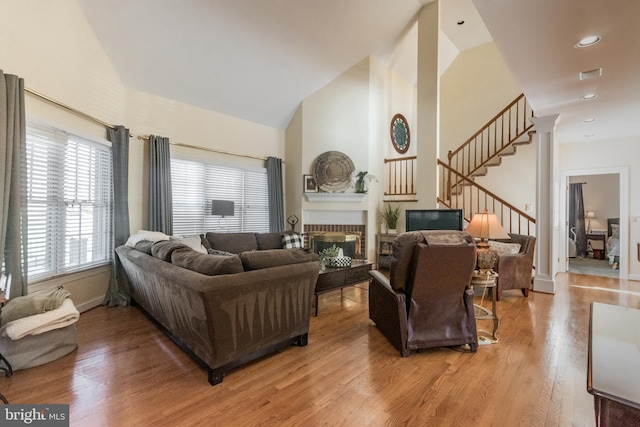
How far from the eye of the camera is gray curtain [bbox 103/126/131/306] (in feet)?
12.3

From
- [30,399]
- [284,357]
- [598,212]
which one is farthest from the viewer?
[598,212]

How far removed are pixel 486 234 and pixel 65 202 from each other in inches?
184

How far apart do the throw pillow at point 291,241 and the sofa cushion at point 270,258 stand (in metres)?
2.52

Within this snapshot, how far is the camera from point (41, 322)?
7.45 feet

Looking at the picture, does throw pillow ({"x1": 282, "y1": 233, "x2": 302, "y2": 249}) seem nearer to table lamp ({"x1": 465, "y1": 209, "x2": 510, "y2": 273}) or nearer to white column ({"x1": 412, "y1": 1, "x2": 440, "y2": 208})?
white column ({"x1": 412, "y1": 1, "x2": 440, "y2": 208})

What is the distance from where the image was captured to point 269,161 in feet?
18.8

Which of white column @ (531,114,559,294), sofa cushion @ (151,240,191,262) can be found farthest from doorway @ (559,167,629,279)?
sofa cushion @ (151,240,191,262)

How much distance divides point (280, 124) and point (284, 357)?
473 centimetres

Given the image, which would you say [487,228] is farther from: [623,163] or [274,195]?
[623,163]

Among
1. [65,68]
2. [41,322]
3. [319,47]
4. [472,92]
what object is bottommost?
[41,322]

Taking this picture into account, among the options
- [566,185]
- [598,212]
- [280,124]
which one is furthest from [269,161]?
[598,212]

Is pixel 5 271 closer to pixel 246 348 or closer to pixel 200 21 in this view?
pixel 246 348

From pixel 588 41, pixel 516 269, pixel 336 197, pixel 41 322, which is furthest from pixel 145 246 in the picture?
pixel 516 269

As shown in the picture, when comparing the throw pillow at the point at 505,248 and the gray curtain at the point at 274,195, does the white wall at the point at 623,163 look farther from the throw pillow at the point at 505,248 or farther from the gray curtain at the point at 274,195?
the gray curtain at the point at 274,195
